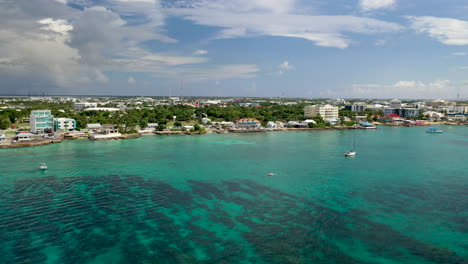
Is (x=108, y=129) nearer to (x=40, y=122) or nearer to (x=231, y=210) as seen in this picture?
(x=40, y=122)

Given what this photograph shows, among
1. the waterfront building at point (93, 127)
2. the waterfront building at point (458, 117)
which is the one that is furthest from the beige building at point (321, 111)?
the waterfront building at point (93, 127)

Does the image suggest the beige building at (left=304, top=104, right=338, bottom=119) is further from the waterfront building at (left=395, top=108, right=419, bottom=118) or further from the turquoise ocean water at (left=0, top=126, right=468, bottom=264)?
the turquoise ocean water at (left=0, top=126, right=468, bottom=264)

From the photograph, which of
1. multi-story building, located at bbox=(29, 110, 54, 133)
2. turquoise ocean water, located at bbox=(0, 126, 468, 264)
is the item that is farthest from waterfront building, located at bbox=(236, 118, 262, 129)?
multi-story building, located at bbox=(29, 110, 54, 133)

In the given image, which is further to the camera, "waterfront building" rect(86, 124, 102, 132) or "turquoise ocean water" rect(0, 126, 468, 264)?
"waterfront building" rect(86, 124, 102, 132)

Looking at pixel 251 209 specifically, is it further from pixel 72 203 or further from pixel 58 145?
pixel 58 145

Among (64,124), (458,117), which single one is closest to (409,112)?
(458,117)

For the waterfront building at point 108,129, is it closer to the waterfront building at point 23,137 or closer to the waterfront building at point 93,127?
the waterfront building at point 93,127
